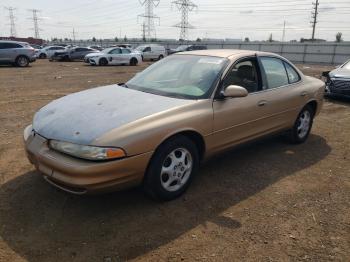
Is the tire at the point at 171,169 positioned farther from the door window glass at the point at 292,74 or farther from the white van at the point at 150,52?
the white van at the point at 150,52

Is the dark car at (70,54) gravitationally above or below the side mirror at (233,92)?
below

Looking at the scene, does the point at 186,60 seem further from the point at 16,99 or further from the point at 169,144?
the point at 16,99

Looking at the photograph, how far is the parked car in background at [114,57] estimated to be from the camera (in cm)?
2463

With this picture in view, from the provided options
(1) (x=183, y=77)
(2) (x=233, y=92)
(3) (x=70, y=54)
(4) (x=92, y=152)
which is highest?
(1) (x=183, y=77)

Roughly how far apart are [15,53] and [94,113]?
784 inches

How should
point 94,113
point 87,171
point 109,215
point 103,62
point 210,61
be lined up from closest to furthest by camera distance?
point 87,171 → point 109,215 → point 94,113 → point 210,61 → point 103,62

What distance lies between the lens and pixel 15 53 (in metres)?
20.9

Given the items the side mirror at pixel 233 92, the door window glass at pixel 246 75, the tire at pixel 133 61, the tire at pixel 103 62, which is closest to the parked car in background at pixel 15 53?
the tire at pixel 103 62

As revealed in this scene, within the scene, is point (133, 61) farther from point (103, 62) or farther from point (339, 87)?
point (339, 87)

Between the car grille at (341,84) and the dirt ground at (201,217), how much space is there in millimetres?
5424

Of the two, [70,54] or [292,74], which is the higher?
[292,74]

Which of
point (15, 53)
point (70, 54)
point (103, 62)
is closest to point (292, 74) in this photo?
point (15, 53)

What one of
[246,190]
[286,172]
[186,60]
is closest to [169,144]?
[246,190]

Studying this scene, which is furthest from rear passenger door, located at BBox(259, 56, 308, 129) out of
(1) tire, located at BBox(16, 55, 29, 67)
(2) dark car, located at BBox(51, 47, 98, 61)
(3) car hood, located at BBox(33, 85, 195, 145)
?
(2) dark car, located at BBox(51, 47, 98, 61)
